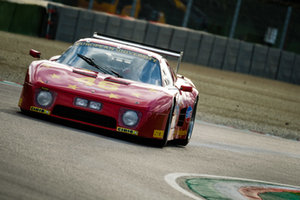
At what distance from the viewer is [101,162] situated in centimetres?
654

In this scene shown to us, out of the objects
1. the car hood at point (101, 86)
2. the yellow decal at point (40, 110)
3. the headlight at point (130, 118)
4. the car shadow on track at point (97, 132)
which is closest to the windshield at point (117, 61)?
the car hood at point (101, 86)

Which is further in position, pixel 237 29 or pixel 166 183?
pixel 237 29

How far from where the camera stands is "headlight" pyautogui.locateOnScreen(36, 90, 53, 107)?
8164 millimetres

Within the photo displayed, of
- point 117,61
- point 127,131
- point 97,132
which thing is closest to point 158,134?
point 127,131

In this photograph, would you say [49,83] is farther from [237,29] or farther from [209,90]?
[237,29]

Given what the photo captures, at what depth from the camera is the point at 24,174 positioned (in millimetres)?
5289

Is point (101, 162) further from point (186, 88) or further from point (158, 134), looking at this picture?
point (186, 88)

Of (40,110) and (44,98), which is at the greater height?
(44,98)

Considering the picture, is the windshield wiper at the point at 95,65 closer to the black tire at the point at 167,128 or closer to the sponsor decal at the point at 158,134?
the black tire at the point at 167,128

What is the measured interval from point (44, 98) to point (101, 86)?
2.12 feet

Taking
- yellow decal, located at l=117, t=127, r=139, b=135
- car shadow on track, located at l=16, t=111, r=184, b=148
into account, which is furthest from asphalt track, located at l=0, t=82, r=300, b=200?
yellow decal, located at l=117, t=127, r=139, b=135

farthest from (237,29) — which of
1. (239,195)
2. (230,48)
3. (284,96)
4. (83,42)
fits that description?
(239,195)

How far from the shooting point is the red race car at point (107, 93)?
806 centimetres

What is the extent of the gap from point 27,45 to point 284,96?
8.18 meters
